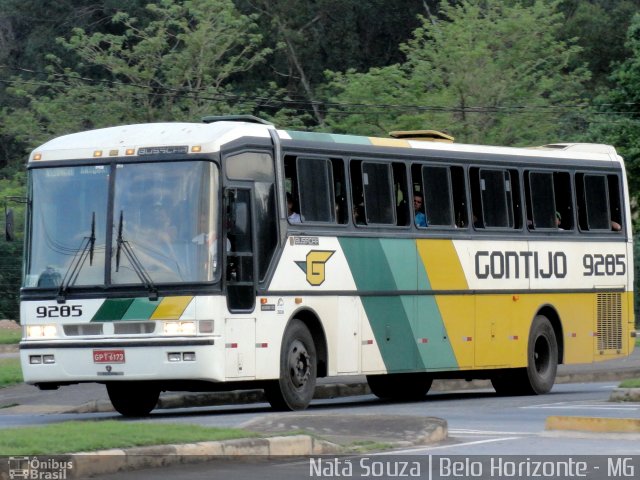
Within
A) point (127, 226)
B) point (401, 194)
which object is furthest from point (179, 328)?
point (401, 194)

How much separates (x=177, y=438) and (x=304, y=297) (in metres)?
6.88

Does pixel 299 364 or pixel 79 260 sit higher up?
pixel 79 260

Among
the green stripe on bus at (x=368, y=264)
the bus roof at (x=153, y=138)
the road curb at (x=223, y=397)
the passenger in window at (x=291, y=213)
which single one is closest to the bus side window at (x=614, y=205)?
the road curb at (x=223, y=397)

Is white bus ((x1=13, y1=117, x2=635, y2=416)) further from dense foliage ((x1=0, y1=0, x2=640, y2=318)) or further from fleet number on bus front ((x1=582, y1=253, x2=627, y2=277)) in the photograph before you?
dense foliage ((x1=0, y1=0, x2=640, y2=318))

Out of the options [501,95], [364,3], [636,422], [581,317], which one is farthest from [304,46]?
[636,422]

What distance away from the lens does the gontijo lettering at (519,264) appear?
23.0 meters

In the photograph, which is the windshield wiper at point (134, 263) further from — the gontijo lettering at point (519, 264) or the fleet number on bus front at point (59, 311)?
the gontijo lettering at point (519, 264)

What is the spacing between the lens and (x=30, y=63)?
71.2m

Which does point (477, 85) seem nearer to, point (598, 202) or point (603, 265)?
point (598, 202)

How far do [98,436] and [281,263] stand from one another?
6757mm

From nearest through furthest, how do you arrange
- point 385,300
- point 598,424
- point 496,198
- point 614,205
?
point 598,424, point 385,300, point 496,198, point 614,205

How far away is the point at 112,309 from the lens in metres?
18.2

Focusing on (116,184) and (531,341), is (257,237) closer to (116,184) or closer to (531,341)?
(116,184)

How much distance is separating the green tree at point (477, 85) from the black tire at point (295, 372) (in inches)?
1167
